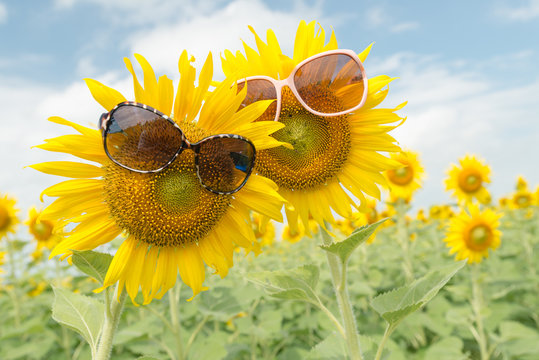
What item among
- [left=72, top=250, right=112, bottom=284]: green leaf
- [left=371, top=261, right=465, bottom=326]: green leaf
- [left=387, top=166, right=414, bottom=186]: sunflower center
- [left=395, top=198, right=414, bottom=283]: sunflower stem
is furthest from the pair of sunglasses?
[left=387, top=166, right=414, bottom=186]: sunflower center

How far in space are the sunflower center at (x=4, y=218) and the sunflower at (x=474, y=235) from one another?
6.71 meters

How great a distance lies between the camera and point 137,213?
166 cm

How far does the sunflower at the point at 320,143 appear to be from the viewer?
1.94 m

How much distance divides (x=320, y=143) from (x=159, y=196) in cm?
77

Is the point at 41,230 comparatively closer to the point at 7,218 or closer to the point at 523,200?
the point at 7,218

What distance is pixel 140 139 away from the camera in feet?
5.19

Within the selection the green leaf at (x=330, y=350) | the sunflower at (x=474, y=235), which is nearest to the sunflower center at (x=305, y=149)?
the green leaf at (x=330, y=350)

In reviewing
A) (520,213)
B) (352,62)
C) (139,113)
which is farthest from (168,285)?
(520,213)

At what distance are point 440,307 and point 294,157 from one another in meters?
4.86

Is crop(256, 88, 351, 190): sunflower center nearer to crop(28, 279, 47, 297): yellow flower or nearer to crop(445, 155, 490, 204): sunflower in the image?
crop(445, 155, 490, 204): sunflower

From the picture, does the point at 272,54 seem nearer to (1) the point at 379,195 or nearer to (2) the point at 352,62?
(2) the point at 352,62

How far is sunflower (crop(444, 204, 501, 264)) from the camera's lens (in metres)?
5.80

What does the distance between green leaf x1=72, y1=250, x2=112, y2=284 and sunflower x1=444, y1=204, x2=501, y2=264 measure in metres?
5.16

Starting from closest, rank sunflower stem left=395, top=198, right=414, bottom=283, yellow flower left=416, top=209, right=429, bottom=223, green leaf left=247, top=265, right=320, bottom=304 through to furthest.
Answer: green leaf left=247, top=265, right=320, bottom=304
sunflower stem left=395, top=198, right=414, bottom=283
yellow flower left=416, top=209, right=429, bottom=223
